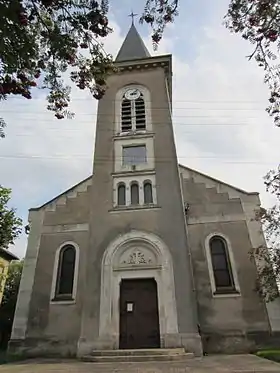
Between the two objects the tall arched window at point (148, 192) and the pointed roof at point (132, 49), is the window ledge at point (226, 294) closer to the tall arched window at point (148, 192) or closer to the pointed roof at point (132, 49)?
the tall arched window at point (148, 192)

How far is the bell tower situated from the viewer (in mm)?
12359

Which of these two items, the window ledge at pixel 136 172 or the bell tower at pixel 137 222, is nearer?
the bell tower at pixel 137 222

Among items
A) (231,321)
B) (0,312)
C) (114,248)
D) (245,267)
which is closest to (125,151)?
(114,248)

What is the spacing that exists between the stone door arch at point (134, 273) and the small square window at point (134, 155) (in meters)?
4.15

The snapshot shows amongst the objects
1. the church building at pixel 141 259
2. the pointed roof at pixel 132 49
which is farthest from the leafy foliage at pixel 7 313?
the pointed roof at pixel 132 49

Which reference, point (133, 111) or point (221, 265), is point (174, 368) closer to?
point (221, 265)

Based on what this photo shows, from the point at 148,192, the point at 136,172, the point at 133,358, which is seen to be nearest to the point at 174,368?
the point at 133,358

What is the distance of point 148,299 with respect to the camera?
13.3 meters

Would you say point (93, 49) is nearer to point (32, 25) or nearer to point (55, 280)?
point (32, 25)

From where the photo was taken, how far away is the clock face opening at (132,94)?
1939 centimetres

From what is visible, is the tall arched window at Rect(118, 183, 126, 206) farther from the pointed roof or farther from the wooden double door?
the pointed roof

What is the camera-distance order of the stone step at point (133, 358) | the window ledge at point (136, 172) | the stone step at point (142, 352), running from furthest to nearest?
the window ledge at point (136, 172), the stone step at point (142, 352), the stone step at point (133, 358)

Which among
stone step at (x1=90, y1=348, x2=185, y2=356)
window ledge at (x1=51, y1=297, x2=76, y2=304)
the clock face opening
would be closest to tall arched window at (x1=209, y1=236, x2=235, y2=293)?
stone step at (x1=90, y1=348, x2=185, y2=356)

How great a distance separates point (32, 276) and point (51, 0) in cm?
1351
